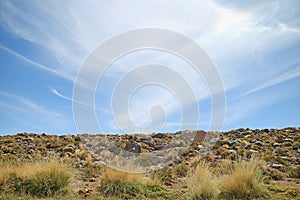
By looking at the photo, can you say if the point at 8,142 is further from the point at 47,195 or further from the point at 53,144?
the point at 47,195

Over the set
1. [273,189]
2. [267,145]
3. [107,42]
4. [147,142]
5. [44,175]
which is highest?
[107,42]

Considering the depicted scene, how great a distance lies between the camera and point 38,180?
31.8 ft

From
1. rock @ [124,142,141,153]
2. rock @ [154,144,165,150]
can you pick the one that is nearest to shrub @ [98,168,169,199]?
rock @ [124,142,141,153]

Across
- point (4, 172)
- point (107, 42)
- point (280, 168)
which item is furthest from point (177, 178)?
point (107, 42)

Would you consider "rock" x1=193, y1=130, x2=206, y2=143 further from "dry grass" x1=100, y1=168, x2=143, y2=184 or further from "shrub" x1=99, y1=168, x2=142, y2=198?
"shrub" x1=99, y1=168, x2=142, y2=198

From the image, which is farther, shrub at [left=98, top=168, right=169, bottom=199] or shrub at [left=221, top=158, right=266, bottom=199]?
shrub at [left=98, top=168, right=169, bottom=199]

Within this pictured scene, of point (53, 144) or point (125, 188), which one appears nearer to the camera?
point (125, 188)

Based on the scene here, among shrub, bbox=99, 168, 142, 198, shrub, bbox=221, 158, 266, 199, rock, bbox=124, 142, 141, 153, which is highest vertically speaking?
rock, bbox=124, 142, 141, 153

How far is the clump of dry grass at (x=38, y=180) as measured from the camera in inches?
370

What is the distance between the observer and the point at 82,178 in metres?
12.5

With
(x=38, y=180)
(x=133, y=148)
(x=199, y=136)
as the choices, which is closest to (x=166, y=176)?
(x=38, y=180)

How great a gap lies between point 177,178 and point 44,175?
5.93 metres

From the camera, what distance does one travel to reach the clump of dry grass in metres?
9.41

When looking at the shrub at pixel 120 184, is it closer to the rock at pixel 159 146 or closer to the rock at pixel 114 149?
the rock at pixel 114 149
